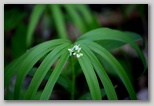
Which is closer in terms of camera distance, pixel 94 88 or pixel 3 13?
pixel 94 88

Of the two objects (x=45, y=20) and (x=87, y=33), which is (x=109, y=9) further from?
(x=45, y=20)

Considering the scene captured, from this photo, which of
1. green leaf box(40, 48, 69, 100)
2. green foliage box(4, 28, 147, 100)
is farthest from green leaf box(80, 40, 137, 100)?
A: green leaf box(40, 48, 69, 100)

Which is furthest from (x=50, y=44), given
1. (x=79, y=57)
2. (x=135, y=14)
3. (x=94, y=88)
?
(x=135, y=14)

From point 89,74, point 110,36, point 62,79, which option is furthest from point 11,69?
point 110,36

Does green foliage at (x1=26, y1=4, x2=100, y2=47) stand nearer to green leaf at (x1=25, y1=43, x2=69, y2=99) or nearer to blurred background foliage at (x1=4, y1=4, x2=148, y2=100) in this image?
blurred background foliage at (x1=4, y1=4, x2=148, y2=100)

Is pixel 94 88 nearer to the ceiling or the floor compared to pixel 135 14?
nearer to the floor

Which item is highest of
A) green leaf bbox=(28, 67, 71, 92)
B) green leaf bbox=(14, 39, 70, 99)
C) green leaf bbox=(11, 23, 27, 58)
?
green leaf bbox=(11, 23, 27, 58)
